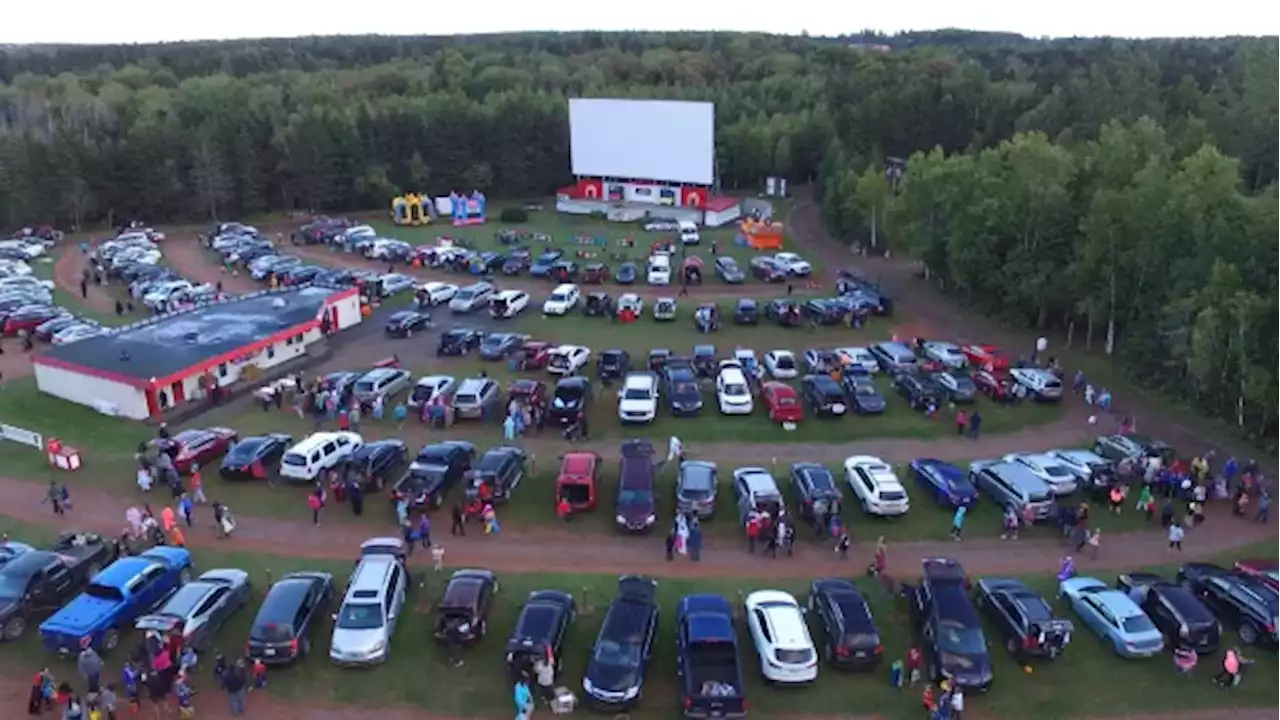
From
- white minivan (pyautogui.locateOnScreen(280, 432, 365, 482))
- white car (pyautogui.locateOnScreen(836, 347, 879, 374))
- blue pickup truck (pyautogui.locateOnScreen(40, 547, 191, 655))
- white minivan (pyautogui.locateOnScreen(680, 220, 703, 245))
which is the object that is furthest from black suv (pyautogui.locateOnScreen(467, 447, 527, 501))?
white minivan (pyautogui.locateOnScreen(680, 220, 703, 245))

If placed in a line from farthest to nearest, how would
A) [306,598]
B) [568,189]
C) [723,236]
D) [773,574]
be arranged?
[568,189]
[723,236]
[773,574]
[306,598]

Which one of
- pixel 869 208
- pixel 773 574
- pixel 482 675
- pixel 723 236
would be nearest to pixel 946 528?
pixel 773 574

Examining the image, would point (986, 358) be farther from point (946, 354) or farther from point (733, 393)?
point (733, 393)

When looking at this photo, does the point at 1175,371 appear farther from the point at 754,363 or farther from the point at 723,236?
the point at 723,236

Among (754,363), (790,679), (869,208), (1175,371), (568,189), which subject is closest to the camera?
(790,679)

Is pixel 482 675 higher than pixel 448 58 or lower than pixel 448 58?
lower

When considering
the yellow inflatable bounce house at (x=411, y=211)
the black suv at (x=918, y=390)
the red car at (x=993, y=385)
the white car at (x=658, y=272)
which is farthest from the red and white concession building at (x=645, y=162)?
the black suv at (x=918, y=390)
